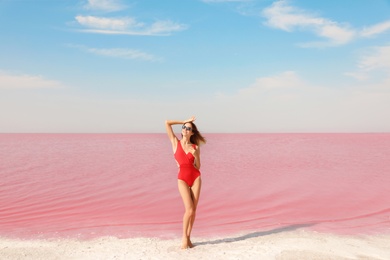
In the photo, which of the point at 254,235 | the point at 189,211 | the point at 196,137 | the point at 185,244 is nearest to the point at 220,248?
the point at 185,244

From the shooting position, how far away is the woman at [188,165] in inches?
275

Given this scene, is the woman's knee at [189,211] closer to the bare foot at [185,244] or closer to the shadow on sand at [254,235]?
the bare foot at [185,244]

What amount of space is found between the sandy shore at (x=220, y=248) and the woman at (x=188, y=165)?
0.60 metres

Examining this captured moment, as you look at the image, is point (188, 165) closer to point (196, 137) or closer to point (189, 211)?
point (196, 137)

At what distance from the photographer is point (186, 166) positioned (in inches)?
276

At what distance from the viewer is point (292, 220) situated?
9859 mm

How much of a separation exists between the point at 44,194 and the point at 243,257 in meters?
9.52

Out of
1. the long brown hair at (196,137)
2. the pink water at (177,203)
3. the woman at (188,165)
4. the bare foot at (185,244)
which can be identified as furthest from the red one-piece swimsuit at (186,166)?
the pink water at (177,203)

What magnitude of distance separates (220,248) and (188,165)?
69.2 inches

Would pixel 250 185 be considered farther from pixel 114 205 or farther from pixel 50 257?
pixel 50 257

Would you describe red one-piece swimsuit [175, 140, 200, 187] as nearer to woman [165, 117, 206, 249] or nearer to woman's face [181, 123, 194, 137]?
woman [165, 117, 206, 249]

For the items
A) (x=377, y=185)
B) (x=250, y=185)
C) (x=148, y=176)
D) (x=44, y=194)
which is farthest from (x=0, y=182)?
(x=377, y=185)

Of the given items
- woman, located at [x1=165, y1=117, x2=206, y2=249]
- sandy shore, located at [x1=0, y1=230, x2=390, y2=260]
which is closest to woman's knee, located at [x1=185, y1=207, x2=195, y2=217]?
woman, located at [x1=165, y1=117, x2=206, y2=249]

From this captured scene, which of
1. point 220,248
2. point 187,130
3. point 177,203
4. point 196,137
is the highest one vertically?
point 187,130
